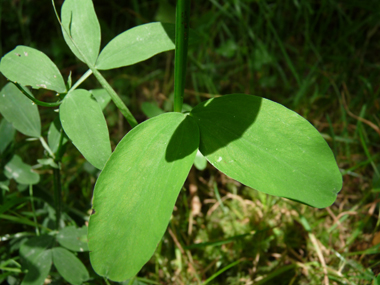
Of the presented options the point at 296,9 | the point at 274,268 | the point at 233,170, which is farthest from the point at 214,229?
the point at 296,9

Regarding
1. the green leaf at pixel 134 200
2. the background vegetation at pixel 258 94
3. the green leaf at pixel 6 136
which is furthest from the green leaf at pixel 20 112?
the green leaf at pixel 134 200

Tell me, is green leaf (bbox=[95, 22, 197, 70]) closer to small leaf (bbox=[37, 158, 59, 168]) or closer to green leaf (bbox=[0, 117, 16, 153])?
small leaf (bbox=[37, 158, 59, 168])

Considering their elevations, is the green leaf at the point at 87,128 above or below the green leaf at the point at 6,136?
above

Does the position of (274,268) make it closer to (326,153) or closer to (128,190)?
(326,153)

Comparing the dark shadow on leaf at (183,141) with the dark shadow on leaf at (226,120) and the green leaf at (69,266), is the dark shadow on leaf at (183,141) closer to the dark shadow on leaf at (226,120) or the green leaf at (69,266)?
the dark shadow on leaf at (226,120)

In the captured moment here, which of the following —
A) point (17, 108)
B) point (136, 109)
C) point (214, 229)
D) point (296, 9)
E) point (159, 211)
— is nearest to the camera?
point (159, 211)

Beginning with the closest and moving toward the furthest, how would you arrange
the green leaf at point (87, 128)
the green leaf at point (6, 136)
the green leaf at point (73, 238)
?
the green leaf at point (87, 128) < the green leaf at point (73, 238) < the green leaf at point (6, 136)

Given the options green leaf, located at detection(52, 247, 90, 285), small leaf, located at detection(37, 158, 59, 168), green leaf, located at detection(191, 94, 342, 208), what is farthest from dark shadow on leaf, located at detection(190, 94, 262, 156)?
green leaf, located at detection(52, 247, 90, 285)
